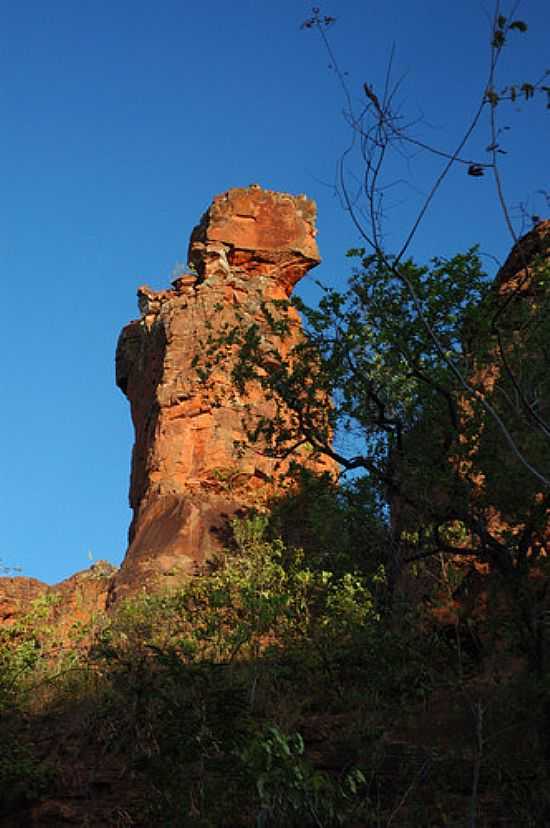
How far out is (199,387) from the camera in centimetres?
2034

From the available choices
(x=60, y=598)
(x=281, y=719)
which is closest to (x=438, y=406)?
(x=281, y=719)

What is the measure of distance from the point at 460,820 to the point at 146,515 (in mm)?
12703

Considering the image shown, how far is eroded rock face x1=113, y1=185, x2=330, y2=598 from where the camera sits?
18.6 meters

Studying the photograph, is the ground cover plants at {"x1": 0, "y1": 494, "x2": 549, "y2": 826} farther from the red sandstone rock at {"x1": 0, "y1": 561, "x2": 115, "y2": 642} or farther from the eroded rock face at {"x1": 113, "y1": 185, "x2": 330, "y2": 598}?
the eroded rock face at {"x1": 113, "y1": 185, "x2": 330, "y2": 598}

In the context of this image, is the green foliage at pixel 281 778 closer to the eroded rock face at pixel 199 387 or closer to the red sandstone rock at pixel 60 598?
the red sandstone rock at pixel 60 598

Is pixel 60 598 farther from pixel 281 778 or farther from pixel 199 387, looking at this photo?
pixel 281 778

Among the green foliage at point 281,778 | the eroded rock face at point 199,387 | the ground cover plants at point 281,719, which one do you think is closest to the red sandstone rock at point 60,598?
the eroded rock face at point 199,387

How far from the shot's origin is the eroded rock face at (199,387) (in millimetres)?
18641

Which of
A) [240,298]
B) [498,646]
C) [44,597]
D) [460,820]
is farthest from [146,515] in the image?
[460,820]

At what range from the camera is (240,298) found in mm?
21484

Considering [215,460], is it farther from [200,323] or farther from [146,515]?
[200,323]

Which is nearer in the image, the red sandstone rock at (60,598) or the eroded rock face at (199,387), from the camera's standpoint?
the red sandstone rock at (60,598)

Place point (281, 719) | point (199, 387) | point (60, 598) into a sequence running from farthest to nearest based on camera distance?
point (199, 387) < point (60, 598) < point (281, 719)

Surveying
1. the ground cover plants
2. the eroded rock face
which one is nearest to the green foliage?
the ground cover plants
